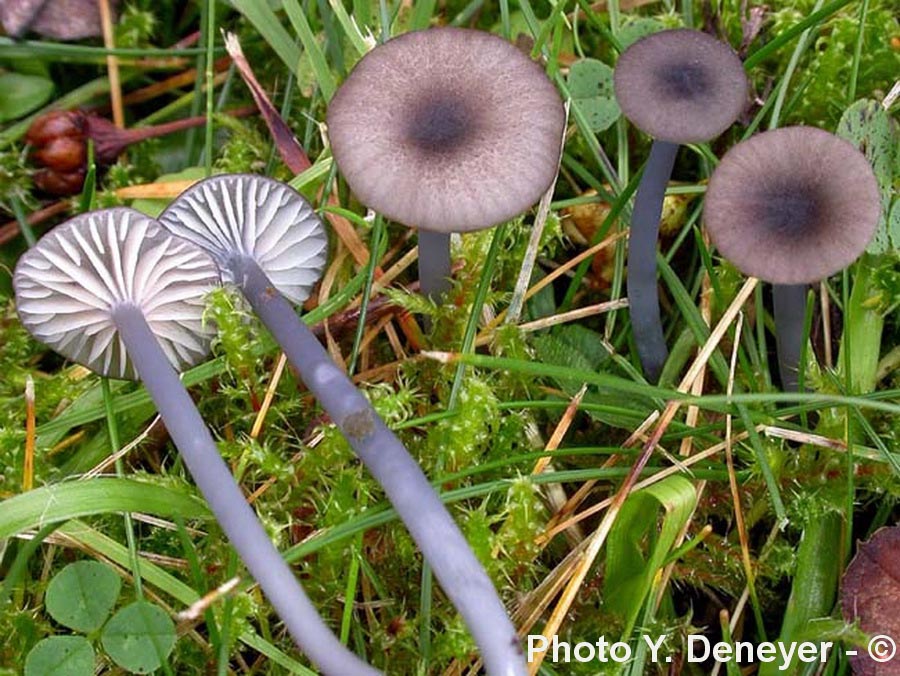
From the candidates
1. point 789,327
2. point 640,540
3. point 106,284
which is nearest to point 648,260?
point 789,327

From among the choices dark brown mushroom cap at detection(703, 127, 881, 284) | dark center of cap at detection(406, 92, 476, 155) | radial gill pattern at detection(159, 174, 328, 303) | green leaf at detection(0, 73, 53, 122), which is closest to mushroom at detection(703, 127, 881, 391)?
→ dark brown mushroom cap at detection(703, 127, 881, 284)

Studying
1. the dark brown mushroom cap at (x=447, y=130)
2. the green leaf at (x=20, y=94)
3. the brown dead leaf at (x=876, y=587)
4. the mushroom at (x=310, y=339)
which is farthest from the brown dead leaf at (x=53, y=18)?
the brown dead leaf at (x=876, y=587)

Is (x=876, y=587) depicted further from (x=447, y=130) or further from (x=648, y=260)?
(x=447, y=130)

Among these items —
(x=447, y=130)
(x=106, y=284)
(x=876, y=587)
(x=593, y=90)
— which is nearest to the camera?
(x=447, y=130)

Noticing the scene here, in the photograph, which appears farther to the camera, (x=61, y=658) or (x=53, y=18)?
(x=53, y=18)

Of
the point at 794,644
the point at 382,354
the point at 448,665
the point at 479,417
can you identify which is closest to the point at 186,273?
the point at 382,354

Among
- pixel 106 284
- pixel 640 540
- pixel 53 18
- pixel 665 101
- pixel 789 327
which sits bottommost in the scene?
pixel 640 540

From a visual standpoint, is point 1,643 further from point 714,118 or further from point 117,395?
point 714,118
